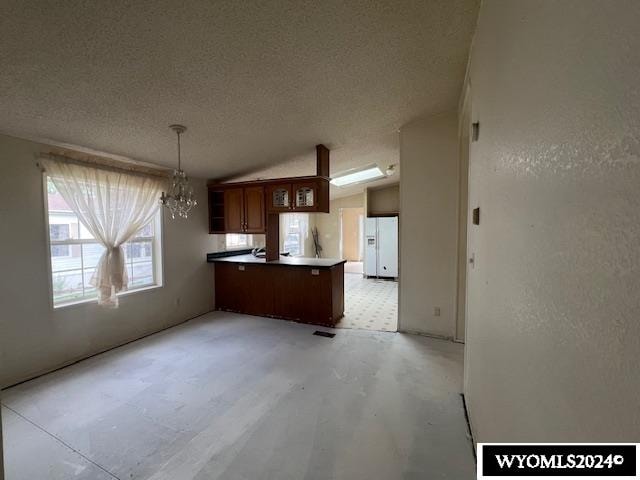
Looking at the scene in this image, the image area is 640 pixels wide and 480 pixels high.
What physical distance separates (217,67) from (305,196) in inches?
87.7

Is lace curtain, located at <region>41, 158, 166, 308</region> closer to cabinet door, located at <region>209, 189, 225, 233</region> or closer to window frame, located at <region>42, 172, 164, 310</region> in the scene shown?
window frame, located at <region>42, 172, 164, 310</region>

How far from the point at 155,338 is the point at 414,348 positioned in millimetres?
3226

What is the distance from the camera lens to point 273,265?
13.9 ft

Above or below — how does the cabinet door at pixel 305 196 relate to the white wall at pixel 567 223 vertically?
above

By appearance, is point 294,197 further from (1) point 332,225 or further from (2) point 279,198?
(1) point 332,225

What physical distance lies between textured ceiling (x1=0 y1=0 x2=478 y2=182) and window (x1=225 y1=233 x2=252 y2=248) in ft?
7.83

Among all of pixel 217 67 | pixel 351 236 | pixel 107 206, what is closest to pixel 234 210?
pixel 107 206

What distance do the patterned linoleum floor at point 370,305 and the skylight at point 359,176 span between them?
96.3 inches

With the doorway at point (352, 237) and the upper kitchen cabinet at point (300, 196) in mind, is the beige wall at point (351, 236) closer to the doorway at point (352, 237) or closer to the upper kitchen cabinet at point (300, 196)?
the doorway at point (352, 237)

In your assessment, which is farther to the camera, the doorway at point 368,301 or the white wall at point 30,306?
the doorway at point 368,301

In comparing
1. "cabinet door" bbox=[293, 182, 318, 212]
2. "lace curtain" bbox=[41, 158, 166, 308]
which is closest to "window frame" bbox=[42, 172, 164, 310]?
"lace curtain" bbox=[41, 158, 166, 308]

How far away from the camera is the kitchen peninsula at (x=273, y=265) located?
153 inches

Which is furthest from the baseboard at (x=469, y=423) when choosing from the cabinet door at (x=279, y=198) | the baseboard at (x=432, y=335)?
the cabinet door at (x=279, y=198)

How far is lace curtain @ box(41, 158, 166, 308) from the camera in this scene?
2.81m
